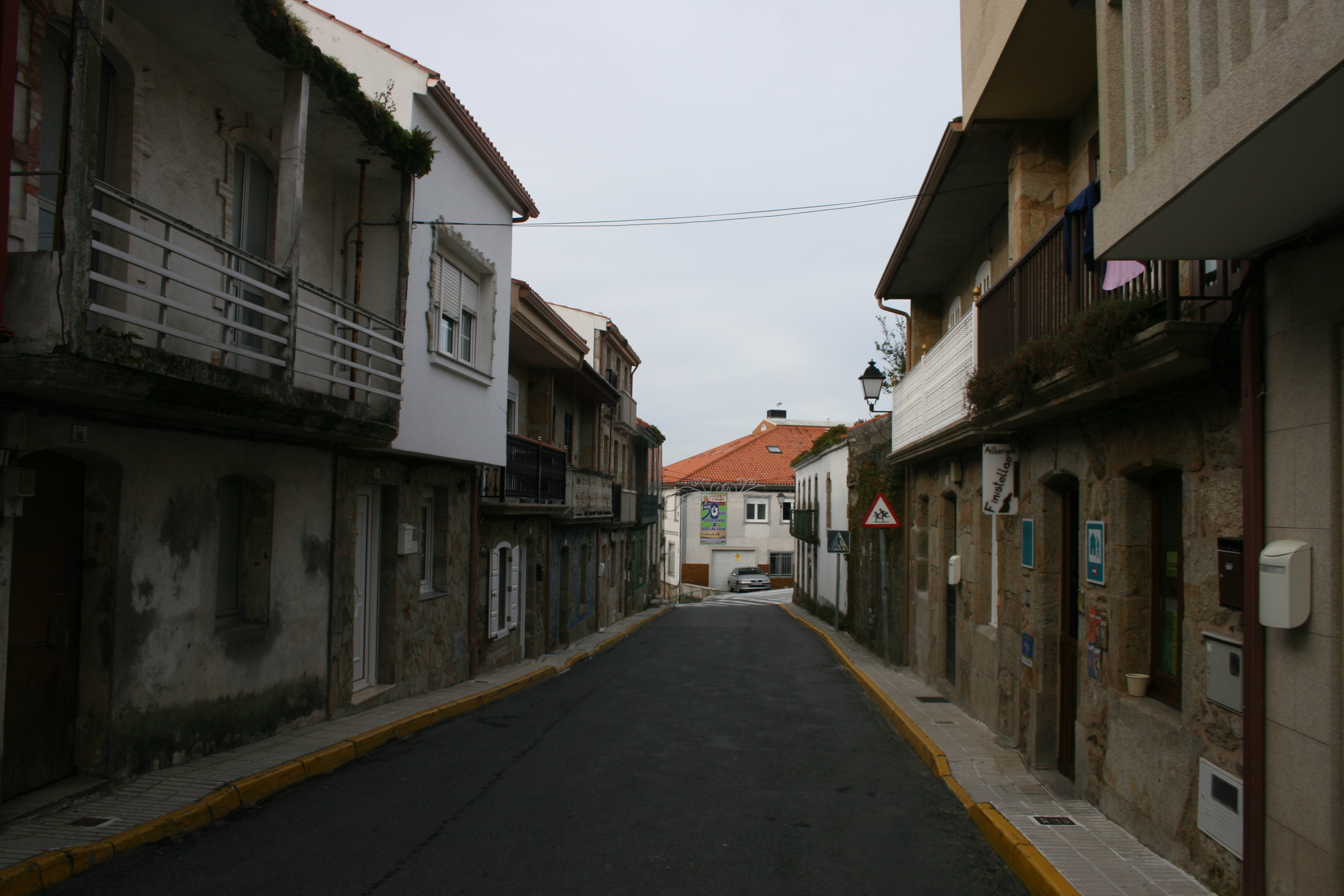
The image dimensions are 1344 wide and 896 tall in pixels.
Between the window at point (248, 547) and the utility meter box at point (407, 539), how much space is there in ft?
9.12

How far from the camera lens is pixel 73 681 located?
256 inches

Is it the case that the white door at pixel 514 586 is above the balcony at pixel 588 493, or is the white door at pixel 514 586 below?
below

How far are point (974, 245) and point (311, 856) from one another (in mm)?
10699

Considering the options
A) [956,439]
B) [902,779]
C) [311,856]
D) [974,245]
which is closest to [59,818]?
[311,856]

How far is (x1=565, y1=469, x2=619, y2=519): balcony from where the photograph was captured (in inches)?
780

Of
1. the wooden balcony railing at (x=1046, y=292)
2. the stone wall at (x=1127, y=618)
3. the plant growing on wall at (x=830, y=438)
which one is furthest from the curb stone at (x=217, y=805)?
the plant growing on wall at (x=830, y=438)

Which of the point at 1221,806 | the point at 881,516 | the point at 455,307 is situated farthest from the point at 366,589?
the point at 1221,806

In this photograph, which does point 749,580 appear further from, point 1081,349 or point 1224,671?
point 1224,671

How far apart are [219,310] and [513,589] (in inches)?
379

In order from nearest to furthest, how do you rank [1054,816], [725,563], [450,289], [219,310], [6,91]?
[6,91]
[1054,816]
[219,310]
[450,289]
[725,563]

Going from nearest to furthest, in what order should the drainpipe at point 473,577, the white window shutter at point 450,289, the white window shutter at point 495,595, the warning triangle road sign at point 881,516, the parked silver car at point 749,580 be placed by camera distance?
the white window shutter at point 450,289, the drainpipe at point 473,577, the warning triangle road sign at point 881,516, the white window shutter at point 495,595, the parked silver car at point 749,580

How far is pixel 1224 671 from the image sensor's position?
471 centimetres

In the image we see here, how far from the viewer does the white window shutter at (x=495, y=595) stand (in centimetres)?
1538

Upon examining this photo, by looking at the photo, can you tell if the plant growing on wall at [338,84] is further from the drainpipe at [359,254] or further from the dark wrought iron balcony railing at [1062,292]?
the dark wrought iron balcony railing at [1062,292]
